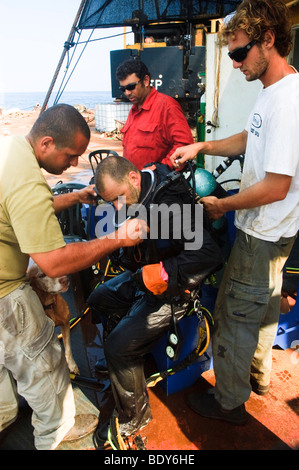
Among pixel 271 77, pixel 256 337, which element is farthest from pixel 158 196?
pixel 256 337

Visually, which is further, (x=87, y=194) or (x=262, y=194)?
(x=87, y=194)

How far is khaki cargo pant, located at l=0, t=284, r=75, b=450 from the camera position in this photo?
2.09 metres

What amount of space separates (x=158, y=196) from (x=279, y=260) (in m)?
0.98

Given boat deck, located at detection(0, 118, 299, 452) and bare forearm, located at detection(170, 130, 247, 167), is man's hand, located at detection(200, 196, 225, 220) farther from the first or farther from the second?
boat deck, located at detection(0, 118, 299, 452)

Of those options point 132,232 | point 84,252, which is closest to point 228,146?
point 132,232

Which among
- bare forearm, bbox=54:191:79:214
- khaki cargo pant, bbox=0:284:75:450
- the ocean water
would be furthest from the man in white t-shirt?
the ocean water

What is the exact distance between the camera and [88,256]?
2047 mm

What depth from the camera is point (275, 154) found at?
1.96 metres

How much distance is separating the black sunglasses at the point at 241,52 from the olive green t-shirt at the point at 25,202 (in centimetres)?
140

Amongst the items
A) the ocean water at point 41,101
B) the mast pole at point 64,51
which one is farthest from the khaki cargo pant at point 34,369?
the ocean water at point 41,101

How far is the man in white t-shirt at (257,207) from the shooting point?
1983 millimetres

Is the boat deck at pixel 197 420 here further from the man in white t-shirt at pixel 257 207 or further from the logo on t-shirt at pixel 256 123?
the logo on t-shirt at pixel 256 123

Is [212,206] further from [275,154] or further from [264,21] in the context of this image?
[264,21]

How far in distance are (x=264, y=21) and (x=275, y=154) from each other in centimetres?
81
